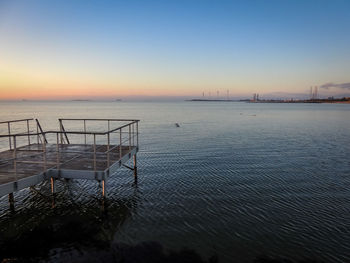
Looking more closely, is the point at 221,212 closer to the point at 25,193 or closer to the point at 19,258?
the point at 19,258

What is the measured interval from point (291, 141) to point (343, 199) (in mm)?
17027

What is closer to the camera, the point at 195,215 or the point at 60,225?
the point at 60,225

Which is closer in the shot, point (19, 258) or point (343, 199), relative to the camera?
point (19, 258)

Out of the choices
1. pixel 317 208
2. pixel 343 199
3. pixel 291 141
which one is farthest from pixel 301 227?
pixel 291 141

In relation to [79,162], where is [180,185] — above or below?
below

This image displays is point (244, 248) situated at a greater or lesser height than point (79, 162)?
lesser

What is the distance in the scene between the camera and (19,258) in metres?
7.20

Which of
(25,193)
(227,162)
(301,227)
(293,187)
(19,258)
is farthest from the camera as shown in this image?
(227,162)

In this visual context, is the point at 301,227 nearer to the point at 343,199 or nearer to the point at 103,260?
the point at 343,199

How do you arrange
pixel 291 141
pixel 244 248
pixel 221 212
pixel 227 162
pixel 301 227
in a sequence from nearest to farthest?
pixel 244 248, pixel 301 227, pixel 221 212, pixel 227 162, pixel 291 141

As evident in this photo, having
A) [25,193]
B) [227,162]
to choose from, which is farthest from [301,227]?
[25,193]

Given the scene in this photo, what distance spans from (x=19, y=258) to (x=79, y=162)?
4.18 meters

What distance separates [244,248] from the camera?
7996mm

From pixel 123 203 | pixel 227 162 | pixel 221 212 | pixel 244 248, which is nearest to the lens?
pixel 244 248
